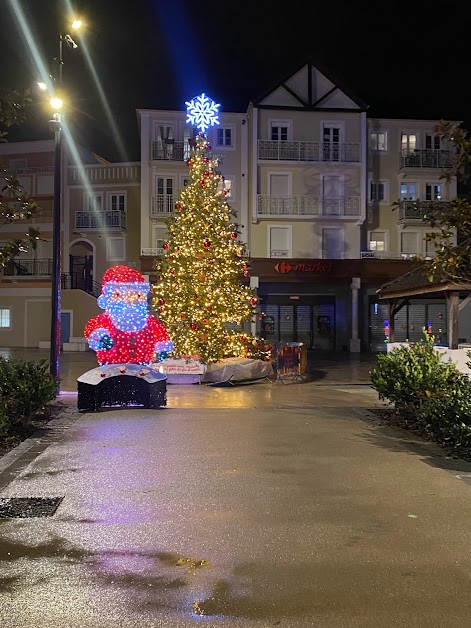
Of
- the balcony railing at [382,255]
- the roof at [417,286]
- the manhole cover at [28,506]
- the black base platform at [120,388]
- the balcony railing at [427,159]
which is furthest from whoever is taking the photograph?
the balcony railing at [427,159]

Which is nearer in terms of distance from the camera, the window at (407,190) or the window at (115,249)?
the window at (407,190)

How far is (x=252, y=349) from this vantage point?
763 inches

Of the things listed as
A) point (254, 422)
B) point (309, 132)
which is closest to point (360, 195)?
point (309, 132)

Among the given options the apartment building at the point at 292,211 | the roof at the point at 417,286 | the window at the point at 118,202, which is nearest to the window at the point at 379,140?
the apartment building at the point at 292,211

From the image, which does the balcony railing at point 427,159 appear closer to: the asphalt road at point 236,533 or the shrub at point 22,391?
the asphalt road at point 236,533

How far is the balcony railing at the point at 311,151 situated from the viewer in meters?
32.6

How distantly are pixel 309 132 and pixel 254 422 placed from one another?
25720mm

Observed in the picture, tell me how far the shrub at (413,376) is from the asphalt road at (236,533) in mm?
1229

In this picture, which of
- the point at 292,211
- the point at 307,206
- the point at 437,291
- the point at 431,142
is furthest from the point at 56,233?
the point at 431,142

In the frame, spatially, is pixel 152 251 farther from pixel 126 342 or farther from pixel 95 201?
pixel 126 342

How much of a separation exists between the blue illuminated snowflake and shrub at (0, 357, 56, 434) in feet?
73.4

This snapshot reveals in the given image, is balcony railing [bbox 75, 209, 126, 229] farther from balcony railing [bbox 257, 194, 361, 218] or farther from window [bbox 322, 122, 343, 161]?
window [bbox 322, 122, 343, 161]

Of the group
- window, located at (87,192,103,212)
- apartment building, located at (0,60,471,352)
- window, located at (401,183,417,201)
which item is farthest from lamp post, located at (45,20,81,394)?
window, located at (401,183,417,201)

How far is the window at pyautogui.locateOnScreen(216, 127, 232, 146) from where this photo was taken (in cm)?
3353
